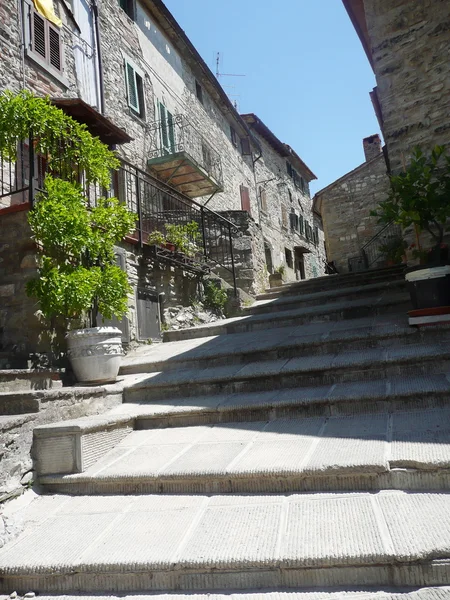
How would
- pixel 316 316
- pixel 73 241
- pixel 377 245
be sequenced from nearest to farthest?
pixel 73 241
pixel 316 316
pixel 377 245

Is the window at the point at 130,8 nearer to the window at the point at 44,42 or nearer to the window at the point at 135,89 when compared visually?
the window at the point at 135,89

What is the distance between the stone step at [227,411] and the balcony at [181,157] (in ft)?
31.1

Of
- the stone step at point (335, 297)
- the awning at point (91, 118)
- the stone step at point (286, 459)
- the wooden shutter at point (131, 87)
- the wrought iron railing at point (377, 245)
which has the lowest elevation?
the stone step at point (286, 459)

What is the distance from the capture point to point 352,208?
1672cm

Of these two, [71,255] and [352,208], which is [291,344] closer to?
[71,255]

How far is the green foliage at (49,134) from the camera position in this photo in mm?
4152

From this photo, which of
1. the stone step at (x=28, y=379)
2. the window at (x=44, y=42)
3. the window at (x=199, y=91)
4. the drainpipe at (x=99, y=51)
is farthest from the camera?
the window at (x=199, y=91)

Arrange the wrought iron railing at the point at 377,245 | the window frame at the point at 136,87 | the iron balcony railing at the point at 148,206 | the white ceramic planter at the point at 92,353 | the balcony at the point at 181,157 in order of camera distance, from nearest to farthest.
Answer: the white ceramic planter at the point at 92,353 < the iron balcony railing at the point at 148,206 < the window frame at the point at 136,87 < the balcony at the point at 181,157 < the wrought iron railing at the point at 377,245

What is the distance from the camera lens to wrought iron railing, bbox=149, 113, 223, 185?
1210cm

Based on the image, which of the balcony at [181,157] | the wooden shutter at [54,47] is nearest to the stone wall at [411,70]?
the wooden shutter at [54,47]

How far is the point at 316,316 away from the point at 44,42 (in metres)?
7.40

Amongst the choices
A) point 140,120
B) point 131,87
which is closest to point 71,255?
point 140,120

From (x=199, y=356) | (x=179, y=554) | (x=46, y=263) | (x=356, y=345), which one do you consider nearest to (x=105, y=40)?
(x=46, y=263)

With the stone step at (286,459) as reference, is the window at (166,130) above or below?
above
